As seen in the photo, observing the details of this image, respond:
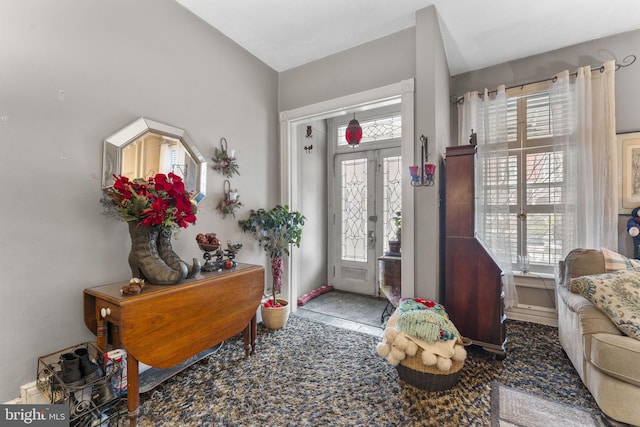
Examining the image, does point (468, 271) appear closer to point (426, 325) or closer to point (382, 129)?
point (426, 325)

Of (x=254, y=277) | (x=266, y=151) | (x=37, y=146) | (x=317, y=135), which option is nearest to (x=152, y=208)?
(x=37, y=146)

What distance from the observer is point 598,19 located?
92.4 inches

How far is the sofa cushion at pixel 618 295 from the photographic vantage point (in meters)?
1.50

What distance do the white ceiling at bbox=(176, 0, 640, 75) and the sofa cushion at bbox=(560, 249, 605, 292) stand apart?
6.54ft

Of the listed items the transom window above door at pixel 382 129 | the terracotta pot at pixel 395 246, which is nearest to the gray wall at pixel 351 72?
the transom window above door at pixel 382 129

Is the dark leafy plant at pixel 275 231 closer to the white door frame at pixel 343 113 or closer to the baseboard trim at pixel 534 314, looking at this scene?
the white door frame at pixel 343 113

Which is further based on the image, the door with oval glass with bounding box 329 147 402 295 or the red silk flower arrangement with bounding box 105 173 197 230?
the door with oval glass with bounding box 329 147 402 295

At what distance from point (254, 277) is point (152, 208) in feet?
2.97

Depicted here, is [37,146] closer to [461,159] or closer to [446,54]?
[461,159]

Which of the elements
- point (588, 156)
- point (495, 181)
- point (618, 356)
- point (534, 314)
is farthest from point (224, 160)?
point (534, 314)

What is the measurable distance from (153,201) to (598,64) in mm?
4028

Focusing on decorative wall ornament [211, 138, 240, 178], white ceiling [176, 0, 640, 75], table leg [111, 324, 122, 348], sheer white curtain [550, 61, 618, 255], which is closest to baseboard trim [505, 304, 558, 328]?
sheer white curtain [550, 61, 618, 255]

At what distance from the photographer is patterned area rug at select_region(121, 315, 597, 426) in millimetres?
1491

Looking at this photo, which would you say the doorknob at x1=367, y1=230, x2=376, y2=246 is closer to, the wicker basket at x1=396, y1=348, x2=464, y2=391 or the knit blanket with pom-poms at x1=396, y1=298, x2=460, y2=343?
the knit blanket with pom-poms at x1=396, y1=298, x2=460, y2=343
